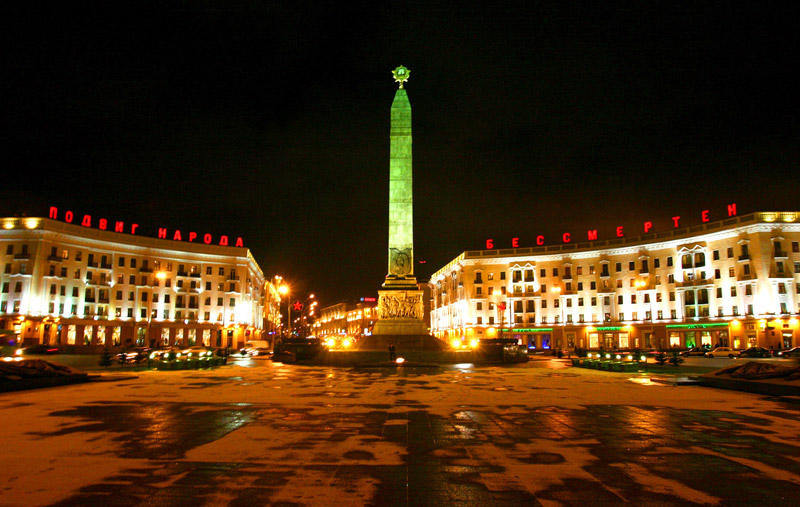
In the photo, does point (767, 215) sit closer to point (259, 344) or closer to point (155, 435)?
point (259, 344)

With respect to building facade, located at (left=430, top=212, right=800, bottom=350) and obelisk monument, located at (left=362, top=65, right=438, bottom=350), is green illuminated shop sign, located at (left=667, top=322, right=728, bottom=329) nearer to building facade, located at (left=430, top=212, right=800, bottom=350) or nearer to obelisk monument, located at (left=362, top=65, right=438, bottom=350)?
building facade, located at (left=430, top=212, right=800, bottom=350)

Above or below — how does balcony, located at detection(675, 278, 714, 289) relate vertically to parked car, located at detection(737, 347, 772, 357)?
above

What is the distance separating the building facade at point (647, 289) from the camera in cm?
6031

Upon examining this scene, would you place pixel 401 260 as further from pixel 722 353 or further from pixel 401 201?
pixel 722 353

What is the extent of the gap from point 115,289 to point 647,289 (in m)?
71.1

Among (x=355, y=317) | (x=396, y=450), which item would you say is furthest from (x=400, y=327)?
(x=355, y=317)

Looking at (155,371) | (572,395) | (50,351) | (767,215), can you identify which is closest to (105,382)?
(155,371)

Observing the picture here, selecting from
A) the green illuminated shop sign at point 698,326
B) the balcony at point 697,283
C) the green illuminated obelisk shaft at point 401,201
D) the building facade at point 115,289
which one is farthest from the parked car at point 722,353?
the building facade at point 115,289

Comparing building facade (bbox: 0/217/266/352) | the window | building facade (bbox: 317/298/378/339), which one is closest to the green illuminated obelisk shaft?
building facade (bbox: 0/217/266/352)

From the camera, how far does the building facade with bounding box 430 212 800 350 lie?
2375 inches

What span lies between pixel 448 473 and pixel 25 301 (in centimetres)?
6737

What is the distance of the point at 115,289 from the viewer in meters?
70.8

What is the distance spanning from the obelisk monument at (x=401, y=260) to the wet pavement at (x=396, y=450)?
26162 mm

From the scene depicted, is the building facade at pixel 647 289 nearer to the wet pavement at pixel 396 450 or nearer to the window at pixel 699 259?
the window at pixel 699 259
